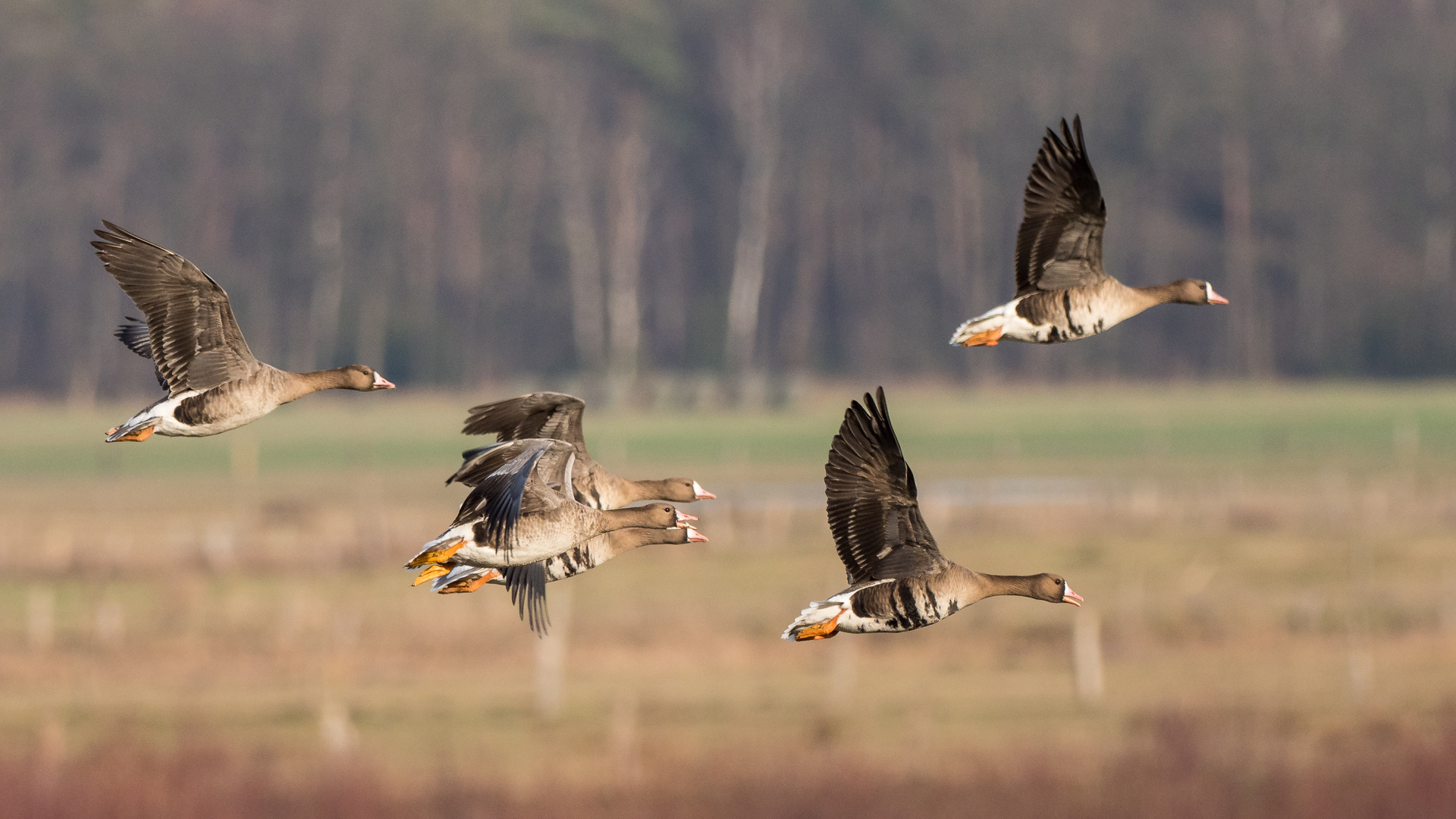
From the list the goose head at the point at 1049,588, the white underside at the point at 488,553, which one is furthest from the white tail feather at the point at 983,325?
the white underside at the point at 488,553

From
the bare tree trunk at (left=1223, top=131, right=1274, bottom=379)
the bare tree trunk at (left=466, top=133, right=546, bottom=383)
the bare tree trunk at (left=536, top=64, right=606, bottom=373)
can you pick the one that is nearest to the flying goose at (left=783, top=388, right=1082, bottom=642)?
the bare tree trunk at (left=536, top=64, right=606, bottom=373)

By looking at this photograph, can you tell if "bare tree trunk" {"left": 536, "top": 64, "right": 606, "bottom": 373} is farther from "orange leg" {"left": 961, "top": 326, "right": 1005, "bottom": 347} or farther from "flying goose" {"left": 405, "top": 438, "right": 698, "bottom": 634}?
"orange leg" {"left": 961, "top": 326, "right": 1005, "bottom": 347}

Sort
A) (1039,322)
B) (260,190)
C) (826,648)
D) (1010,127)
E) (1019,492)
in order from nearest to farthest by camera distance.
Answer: (1039,322) < (826,648) < (1019,492) < (260,190) < (1010,127)

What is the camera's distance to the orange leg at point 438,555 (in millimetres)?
9430

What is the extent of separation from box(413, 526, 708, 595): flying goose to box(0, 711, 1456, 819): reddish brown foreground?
3157 cm

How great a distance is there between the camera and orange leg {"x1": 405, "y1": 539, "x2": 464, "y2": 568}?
30.9 ft

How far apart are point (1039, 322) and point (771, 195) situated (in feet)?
309

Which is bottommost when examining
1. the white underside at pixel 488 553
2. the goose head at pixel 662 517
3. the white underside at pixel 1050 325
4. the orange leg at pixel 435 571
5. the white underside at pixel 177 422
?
the orange leg at pixel 435 571

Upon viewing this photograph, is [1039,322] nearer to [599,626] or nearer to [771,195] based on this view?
[599,626]

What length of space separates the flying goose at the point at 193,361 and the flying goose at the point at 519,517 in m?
0.69

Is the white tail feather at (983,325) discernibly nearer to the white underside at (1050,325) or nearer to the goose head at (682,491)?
the white underside at (1050,325)

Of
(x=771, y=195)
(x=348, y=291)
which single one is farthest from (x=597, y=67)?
(x=348, y=291)

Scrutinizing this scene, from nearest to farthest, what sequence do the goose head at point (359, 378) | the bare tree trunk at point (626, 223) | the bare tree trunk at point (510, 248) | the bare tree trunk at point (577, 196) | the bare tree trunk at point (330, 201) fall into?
the goose head at point (359, 378), the bare tree trunk at point (330, 201), the bare tree trunk at point (577, 196), the bare tree trunk at point (626, 223), the bare tree trunk at point (510, 248)

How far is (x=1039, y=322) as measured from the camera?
931cm
